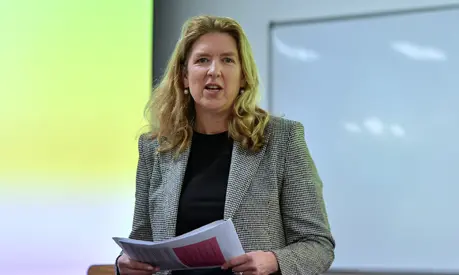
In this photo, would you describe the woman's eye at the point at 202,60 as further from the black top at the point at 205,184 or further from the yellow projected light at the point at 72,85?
the yellow projected light at the point at 72,85

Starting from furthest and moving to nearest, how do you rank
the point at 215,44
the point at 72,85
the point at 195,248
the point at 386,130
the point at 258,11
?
the point at 258,11 → the point at 386,130 → the point at 72,85 → the point at 215,44 → the point at 195,248

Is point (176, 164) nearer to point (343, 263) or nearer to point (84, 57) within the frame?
point (84, 57)

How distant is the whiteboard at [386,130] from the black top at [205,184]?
5.30 feet

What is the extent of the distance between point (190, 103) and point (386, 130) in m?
1.58

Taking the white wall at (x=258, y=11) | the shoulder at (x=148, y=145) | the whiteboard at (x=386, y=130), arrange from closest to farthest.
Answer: the shoulder at (x=148, y=145)
the whiteboard at (x=386, y=130)
the white wall at (x=258, y=11)

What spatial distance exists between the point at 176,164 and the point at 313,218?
1.16 ft

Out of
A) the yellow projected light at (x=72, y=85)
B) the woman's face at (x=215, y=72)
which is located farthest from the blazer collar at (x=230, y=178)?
the yellow projected light at (x=72, y=85)

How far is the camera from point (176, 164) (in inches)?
56.1

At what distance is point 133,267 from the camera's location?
4.26 ft

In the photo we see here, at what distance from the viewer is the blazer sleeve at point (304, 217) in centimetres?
127

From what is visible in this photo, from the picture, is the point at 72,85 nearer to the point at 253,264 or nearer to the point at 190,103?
the point at 190,103

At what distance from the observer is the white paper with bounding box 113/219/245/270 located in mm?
1104

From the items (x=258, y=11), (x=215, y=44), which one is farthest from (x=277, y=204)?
(x=258, y=11)

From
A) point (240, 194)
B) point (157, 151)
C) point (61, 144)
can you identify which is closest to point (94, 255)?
point (61, 144)
